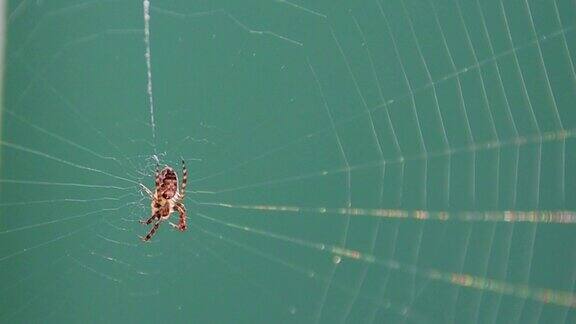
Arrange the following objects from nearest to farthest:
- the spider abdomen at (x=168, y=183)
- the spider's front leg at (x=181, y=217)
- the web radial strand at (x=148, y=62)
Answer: the spider abdomen at (x=168, y=183), the spider's front leg at (x=181, y=217), the web radial strand at (x=148, y=62)

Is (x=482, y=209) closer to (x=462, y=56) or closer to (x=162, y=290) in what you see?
(x=462, y=56)

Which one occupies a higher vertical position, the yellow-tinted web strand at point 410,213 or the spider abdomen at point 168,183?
the spider abdomen at point 168,183

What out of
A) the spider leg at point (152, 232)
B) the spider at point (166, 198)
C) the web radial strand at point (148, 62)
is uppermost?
the web radial strand at point (148, 62)

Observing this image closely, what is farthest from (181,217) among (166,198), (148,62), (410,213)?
(410,213)

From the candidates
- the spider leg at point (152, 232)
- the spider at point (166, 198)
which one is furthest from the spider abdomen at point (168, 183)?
the spider leg at point (152, 232)

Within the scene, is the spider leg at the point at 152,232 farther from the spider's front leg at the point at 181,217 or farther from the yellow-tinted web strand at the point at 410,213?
the yellow-tinted web strand at the point at 410,213

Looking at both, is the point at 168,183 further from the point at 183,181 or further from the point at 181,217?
the point at 181,217
